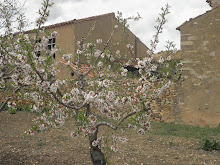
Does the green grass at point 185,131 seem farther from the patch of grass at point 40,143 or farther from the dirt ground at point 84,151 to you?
the patch of grass at point 40,143

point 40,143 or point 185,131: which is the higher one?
point 40,143

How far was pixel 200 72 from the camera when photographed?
9297 mm

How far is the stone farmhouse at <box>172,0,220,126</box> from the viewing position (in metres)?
9.09

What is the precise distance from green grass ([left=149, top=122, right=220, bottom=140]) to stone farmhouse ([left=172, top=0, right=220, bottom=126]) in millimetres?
535

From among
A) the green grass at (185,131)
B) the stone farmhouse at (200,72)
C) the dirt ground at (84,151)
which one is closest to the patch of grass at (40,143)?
the dirt ground at (84,151)

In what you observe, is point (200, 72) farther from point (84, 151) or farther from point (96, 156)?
point (96, 156)

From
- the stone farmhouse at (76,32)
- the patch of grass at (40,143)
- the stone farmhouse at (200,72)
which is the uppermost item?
the stone farmhouse at (76,32)

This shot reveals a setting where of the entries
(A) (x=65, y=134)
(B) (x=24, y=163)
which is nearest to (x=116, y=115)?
(B) (x=24, y=163)

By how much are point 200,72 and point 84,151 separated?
5653 millimetres

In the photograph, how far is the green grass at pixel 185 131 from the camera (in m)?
7.73

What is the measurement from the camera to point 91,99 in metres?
3.31

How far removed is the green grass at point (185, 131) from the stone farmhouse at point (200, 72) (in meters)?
0.53

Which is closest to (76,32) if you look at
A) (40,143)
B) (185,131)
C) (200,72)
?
(200,72)

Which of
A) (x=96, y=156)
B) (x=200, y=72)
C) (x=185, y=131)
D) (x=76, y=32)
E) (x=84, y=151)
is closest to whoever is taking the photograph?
(x=96, y=156)
